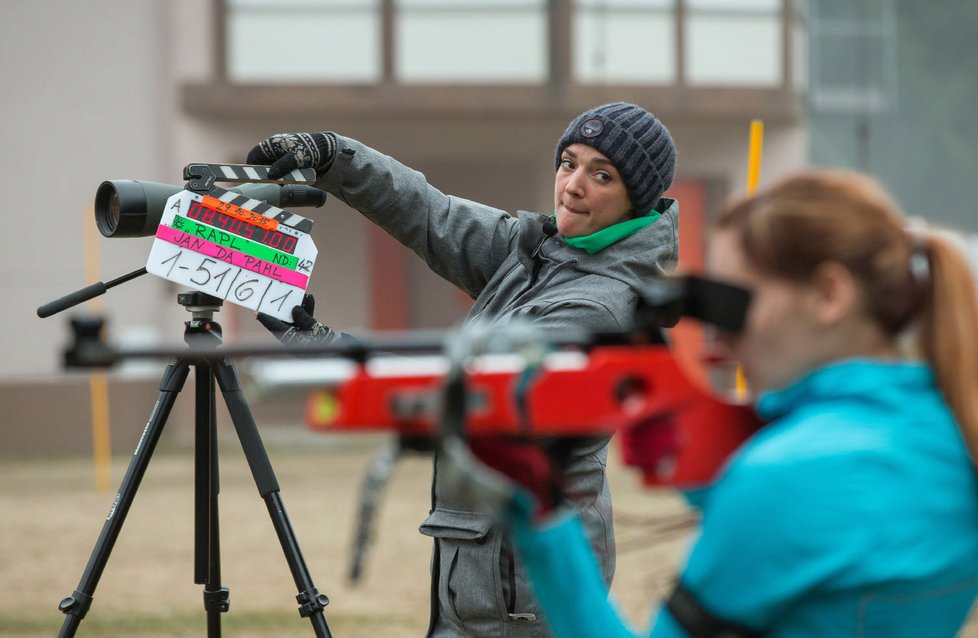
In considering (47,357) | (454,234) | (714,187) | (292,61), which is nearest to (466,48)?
(292,61)

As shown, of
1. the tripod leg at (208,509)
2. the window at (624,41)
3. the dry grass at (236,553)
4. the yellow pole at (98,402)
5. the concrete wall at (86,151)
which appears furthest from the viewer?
the window at (624,41)

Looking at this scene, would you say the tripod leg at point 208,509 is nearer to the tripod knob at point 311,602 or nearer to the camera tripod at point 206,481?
the camera tripod at point 206,481

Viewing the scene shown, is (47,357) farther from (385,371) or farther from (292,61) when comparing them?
(385,371)

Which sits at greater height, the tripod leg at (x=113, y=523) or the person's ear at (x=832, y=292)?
the person's ear at (x=832, y=292)

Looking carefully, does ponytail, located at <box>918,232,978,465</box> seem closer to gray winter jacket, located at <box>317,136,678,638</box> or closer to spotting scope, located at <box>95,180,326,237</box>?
gray winter jacket, located at <box>317,136,678,638</box>

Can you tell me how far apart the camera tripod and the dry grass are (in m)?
1.24

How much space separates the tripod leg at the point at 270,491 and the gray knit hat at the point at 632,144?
84cm

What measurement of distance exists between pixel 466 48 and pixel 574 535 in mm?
12959

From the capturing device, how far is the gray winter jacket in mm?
2580

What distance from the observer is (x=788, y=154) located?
47.9 feet

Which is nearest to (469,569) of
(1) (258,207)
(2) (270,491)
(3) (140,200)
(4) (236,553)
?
(2) (270,491)

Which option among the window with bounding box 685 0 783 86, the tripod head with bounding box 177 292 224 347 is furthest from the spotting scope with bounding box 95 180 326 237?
the window with bounding box 685 0 783 86

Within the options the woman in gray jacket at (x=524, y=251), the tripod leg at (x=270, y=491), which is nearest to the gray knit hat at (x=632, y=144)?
the woman in gray jacket at (x=524, y=251)

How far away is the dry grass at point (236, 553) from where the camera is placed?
584 centimetres
